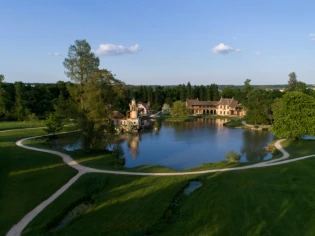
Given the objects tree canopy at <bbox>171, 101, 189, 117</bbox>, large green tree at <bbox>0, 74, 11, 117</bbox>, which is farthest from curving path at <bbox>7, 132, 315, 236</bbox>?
tree canopy at <bbox>171, 101, 189, 117</bbox>

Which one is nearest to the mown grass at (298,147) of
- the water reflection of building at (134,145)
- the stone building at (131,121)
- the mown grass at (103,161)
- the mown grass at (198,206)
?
the mown grass at (198,206)

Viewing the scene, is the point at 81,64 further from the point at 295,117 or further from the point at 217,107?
the point at 217,107

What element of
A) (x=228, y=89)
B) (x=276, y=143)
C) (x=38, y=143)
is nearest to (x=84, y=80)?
(x=38, y=143)

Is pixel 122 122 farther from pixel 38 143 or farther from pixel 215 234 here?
pixel 215 234

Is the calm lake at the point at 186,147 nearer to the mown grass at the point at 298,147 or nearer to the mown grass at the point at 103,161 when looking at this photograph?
the mown grass at the point at 103,161

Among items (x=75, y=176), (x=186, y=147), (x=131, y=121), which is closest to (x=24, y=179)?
(x=75, y=176)

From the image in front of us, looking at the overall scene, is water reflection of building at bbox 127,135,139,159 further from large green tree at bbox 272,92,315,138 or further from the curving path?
large green tree at bbox 272,92,315,138
